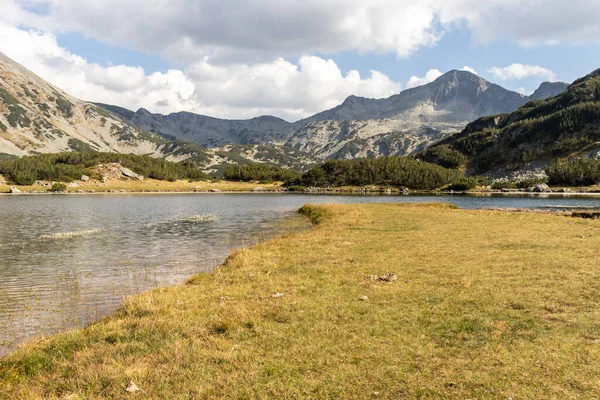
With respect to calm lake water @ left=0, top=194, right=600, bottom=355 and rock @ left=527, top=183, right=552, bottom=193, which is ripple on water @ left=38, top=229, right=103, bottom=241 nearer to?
calm lake water @ left=0, top=194, right=600, bottom=355

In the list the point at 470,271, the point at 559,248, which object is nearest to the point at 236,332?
the point at 470,271

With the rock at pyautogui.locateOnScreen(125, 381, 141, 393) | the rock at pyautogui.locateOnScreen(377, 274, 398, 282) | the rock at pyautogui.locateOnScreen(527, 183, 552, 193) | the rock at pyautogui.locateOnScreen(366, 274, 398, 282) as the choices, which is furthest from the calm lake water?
the rock at pyautogui.locateOnScreen(527, 183, 552, 193)

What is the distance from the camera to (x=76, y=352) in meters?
12.3

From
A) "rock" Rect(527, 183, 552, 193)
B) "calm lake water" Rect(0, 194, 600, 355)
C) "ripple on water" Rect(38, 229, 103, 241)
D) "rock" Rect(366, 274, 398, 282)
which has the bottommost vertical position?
"calm lake water" Rect(0, 194, 600, 355)

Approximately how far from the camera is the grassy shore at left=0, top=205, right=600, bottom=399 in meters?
9.57

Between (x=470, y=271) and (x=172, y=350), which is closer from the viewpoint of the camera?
(x=172, y=350)

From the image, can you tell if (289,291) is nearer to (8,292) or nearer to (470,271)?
(470,271)

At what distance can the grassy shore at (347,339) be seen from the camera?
957cm

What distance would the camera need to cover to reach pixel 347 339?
12.3 m

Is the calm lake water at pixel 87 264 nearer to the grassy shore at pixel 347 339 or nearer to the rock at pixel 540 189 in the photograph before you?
the grassy shore at pixel 347 339

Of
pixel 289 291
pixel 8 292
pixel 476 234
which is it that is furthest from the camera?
pixel 476 234

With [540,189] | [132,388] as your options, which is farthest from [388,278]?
[540,189]

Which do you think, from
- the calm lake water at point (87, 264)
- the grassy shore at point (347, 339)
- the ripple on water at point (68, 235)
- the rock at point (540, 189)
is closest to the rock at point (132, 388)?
the grassy shore at point (347, 339)

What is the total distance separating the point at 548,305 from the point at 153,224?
58041 millimetres
